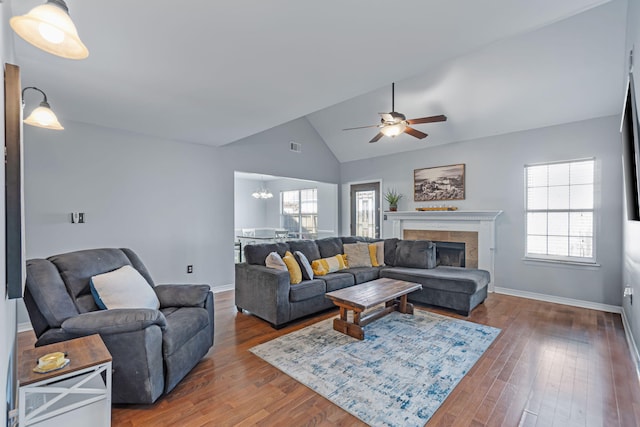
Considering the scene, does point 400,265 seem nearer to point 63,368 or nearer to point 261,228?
point 63,368

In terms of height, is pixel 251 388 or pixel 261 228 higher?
pixel 261 228

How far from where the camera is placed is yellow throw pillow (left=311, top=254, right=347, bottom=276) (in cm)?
423

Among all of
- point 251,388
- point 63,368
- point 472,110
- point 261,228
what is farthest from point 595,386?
point 261,228

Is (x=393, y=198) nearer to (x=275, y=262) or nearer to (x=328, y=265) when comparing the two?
(x=328, y=265)

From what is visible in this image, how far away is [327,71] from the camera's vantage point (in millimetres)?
2510

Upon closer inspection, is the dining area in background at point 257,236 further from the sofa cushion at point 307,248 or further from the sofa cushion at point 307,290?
the sofa cushion at point 307,290

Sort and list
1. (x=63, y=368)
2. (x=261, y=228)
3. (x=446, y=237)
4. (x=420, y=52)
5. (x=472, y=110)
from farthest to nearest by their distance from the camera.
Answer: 1. (x=261, y=228)
2. (x=446, y=237)
3. (x=472, y=110)
4. (x=420, y=52)
5. (x=63, y=368)

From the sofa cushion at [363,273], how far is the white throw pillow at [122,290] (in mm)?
2647

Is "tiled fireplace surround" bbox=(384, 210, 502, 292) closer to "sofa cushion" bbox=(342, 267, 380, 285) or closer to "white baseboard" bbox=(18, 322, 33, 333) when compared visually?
"sofa cushion" bbox=(342, 267, 380, 285)

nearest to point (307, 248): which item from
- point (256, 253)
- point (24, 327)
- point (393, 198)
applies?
point (256, 253)

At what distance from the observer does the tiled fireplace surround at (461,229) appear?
198 inches

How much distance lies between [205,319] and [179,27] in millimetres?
2185

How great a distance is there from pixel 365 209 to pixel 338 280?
3233mm

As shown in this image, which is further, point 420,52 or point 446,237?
point 446,237
